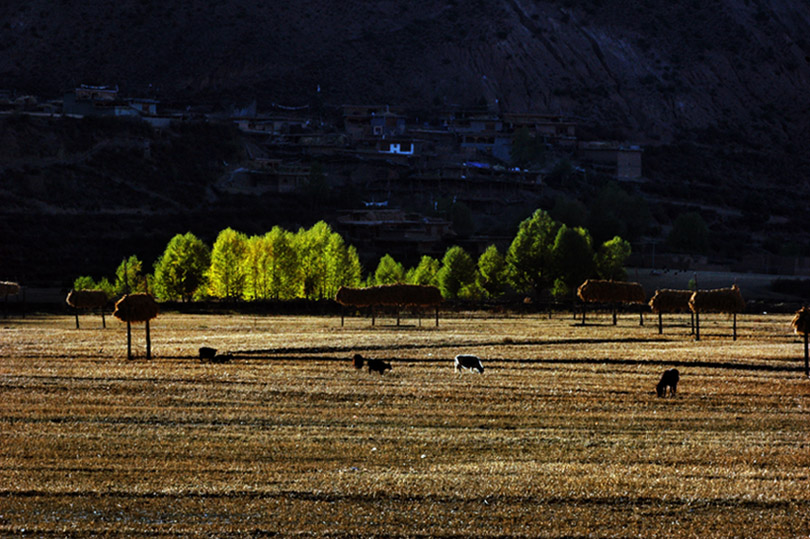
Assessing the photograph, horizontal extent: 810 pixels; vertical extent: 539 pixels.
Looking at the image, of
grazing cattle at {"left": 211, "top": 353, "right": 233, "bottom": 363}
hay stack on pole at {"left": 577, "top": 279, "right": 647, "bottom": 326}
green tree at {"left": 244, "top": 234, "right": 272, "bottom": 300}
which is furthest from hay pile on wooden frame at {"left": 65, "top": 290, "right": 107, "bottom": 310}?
grazing cattle at {"left": 211, "top": 353, "right": 233, "bottom": 363}

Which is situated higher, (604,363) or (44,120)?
(44,120)

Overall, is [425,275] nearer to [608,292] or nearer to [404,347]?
[608,292]

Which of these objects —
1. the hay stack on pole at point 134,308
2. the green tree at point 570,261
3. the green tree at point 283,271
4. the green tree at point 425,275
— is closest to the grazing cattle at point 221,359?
the hay stack on pole at point 134,308

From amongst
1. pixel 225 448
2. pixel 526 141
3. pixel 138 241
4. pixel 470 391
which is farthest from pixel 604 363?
pixel 526 141

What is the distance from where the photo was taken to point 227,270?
302 ft

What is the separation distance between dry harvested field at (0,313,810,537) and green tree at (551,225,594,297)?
164ft

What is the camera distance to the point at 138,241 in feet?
373

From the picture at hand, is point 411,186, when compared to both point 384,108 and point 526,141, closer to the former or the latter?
point 526,141

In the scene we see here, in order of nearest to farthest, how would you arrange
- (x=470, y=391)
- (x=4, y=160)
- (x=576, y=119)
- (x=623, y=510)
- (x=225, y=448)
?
1. (x=623, y=510)
2. (x=225, y=448)
3. (x=470, y=391)
4. (x=4, y=160)
5. (x=576, y=119)

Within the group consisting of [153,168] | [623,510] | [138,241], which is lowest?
[623,510]

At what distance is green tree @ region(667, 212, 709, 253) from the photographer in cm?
12812

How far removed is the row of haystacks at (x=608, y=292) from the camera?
71.6 m

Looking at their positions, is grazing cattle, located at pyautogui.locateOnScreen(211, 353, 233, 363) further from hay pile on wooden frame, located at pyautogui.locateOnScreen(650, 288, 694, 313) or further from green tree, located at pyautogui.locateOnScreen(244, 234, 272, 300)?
green tree, located at pyautogui.locateOnScreen(244, 234, 272, 300)

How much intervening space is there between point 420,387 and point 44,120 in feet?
382
